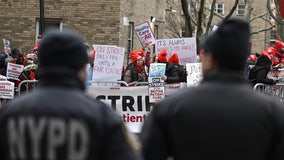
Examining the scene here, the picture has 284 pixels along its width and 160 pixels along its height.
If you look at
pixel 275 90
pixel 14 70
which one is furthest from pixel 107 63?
pixel 275 90

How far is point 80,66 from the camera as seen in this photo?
3.71 metres

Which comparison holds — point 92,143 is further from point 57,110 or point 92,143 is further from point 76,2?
point 76,2

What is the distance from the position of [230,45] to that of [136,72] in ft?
33.6

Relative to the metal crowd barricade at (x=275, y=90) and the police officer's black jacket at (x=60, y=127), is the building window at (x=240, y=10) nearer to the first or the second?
the metal crowd barricade at (x=275, y=90)

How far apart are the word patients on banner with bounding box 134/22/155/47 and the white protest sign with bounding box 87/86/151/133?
19.8 feet

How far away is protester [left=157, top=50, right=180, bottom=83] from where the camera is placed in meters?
13.2

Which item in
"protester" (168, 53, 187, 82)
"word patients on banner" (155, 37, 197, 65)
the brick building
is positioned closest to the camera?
"protester" (168, 53, 187, 82)

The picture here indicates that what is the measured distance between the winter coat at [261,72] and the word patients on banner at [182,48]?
6.30 ft

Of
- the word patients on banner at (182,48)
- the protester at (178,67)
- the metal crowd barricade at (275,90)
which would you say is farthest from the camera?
the word patients on banner at (182,48)

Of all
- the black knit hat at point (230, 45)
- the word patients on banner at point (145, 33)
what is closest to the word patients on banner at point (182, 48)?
the word patients on banner at point (145, 33)

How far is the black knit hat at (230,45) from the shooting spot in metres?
3.94

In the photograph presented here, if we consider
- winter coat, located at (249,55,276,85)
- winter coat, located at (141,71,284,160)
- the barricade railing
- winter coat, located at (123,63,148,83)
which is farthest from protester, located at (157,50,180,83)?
winter coat, located at (141,71,284,160)

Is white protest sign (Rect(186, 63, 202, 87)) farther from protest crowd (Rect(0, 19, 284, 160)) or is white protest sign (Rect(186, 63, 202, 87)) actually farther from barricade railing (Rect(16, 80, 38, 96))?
protest crowd (Rect(0, 19, 284, 160))

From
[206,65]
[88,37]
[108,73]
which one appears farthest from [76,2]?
[206,65]
